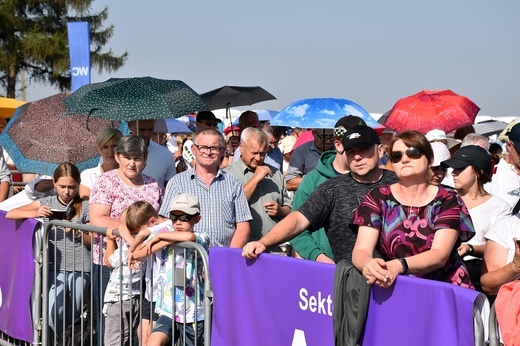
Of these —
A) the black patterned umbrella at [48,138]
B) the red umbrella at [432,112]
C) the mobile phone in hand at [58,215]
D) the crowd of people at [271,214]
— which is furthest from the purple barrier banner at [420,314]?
the red umbrella at [432,112]

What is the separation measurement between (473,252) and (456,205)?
1.21 meters

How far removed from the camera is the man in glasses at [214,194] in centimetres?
676

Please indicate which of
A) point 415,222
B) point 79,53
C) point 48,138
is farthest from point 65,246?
point 79,53

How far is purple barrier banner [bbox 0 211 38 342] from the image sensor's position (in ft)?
26.0

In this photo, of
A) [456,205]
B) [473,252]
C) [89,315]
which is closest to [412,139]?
[456,205]

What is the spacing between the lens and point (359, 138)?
221 inches

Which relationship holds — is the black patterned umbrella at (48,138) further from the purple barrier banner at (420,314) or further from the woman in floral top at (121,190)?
the purple barrier banner at (420,314)

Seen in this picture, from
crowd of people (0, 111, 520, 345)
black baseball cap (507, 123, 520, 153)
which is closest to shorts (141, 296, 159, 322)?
crowd of people (0, 111, 520, 345)

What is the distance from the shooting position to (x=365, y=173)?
18.8ft

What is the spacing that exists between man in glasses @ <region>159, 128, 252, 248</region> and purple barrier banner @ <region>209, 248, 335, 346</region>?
1091 millimetres

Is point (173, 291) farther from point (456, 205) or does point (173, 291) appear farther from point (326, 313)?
point (456, 205)

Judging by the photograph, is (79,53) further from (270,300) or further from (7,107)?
(270,300)

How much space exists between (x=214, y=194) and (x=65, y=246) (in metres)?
1.41

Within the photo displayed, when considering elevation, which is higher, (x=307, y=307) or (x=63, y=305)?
(x=307, y=307)
